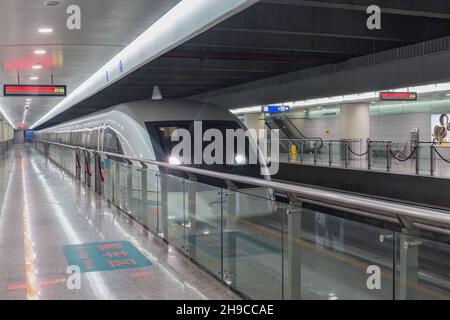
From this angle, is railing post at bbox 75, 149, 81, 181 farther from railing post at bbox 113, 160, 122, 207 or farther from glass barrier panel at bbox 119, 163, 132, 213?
glass barrier panel at bbox 119, 163, 132, 213

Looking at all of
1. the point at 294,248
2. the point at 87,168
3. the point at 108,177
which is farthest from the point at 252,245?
the point at 87,168

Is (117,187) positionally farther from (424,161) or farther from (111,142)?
(424,161)

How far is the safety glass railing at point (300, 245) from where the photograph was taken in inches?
110

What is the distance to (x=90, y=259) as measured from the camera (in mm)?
5738

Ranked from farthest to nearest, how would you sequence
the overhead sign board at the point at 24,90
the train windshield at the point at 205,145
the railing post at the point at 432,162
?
the overhead sign board at the point at 24,90 → the railing post at the point at 432,162 → the train windshield at the point at 205,145

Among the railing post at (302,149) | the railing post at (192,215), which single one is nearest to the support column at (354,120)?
the railing post at (302,149)

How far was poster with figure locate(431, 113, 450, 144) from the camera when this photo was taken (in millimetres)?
23875

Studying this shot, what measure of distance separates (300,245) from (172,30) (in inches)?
280

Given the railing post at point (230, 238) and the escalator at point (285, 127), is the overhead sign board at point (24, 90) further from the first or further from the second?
the escalator at point (285, 127)

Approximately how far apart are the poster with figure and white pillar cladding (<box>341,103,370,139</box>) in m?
3.44

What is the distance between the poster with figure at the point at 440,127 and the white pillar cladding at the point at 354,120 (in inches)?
135

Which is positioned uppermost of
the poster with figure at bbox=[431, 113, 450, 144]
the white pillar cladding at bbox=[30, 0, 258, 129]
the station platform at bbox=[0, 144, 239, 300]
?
the white pillar cladding at bbox=[30, 0, 258, 129]

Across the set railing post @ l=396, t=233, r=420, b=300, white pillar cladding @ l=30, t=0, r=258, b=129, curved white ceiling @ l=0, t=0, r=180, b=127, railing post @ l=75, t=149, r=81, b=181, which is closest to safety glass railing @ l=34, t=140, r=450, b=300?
railing post @ l=396, t=233, r=420, b=300
